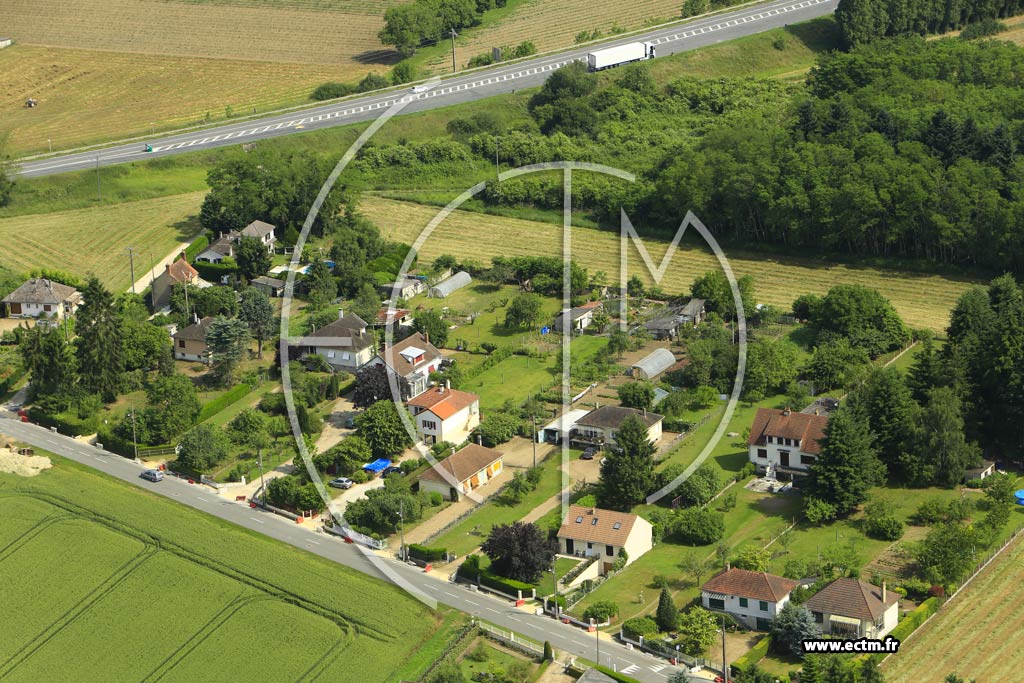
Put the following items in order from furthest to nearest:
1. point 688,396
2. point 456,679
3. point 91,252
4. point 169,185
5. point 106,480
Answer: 1. point 169,185
2. point 91,252
3. point 688,396
4. point 106,480
5. point 456,679

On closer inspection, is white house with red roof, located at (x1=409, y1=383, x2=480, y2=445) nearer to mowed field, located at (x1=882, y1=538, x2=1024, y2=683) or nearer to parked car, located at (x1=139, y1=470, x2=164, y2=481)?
parked car, located at (x1=139, y1=470, x2=164, y2=481)

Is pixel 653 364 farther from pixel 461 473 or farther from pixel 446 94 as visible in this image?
pixel 446 94

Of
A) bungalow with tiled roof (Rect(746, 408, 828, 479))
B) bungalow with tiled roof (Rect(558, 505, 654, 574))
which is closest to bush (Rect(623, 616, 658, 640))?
bungalow with tiled roof (Rect(558, 505, 654, 574))

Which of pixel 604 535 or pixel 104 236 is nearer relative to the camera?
pixel 604 535

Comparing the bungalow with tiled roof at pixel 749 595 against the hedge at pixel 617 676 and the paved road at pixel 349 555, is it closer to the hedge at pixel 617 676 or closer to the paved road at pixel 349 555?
the paved road at pixel 349 555

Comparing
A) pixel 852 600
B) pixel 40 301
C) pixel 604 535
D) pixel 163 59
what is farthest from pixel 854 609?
pixel 163 59

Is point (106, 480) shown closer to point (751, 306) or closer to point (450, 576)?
point (450, 576)

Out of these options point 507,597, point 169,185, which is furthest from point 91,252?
point 507,597
